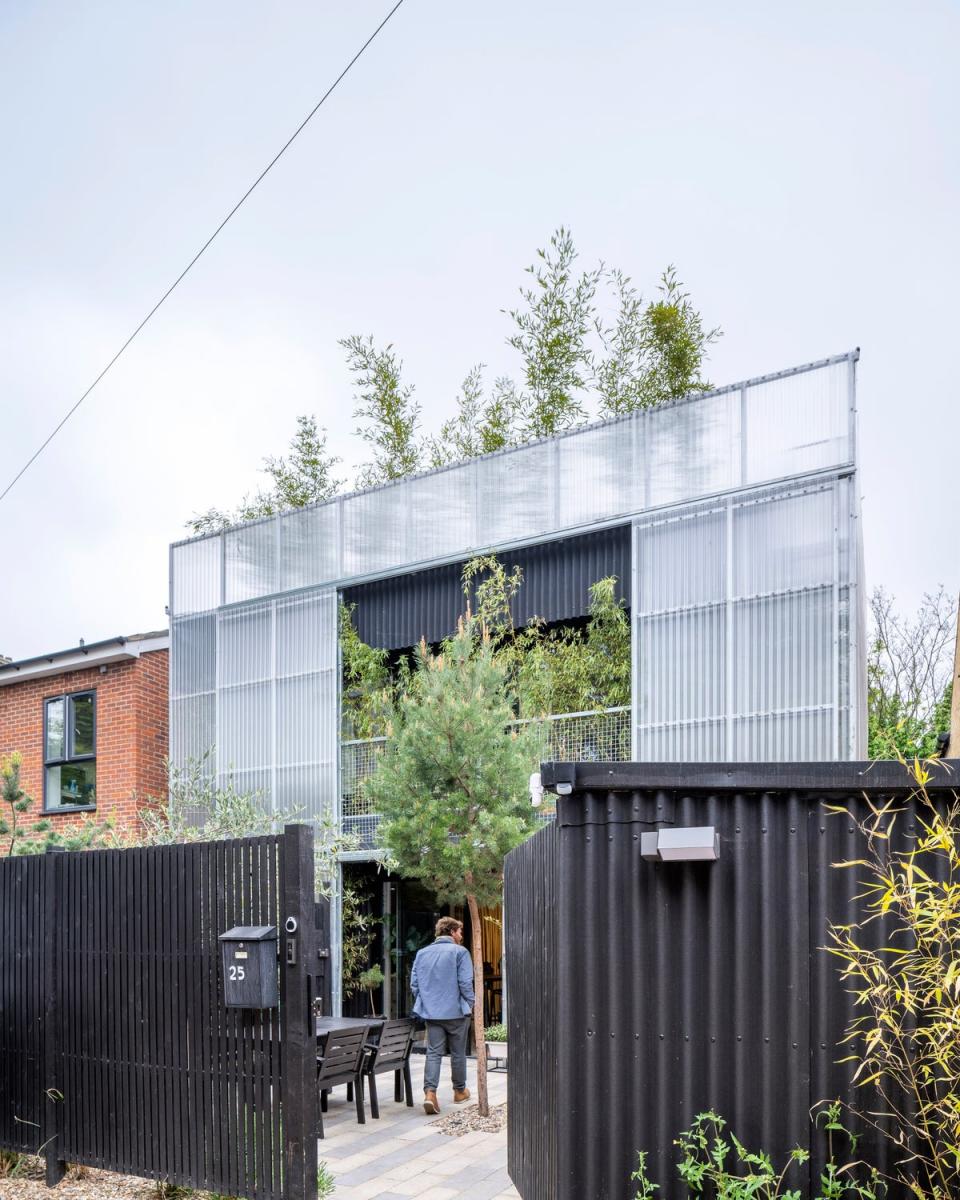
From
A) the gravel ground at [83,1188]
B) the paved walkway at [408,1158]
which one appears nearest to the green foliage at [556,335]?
the paved walkway at [408,1158]

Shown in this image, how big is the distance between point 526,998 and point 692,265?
38.9 ft

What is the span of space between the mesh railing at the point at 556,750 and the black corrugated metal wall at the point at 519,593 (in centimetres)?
116

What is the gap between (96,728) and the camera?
1602 cm

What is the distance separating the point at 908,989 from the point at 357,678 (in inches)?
407

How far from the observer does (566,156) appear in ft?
35.3

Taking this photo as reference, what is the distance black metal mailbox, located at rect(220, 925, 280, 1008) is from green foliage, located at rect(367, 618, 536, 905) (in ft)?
10.4

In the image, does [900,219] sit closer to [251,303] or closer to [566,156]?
[566,156]

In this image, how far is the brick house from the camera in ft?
51.0

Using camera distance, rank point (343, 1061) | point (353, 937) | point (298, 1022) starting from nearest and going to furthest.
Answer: point (298, 1022), point (343, 1061), point (353, 937)

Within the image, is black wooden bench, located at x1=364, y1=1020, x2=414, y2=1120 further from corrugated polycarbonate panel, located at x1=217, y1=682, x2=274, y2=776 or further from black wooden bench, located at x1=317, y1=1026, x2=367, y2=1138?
corrugated polycarbonate panel, located at x1=217, y1=682, x2=274, y2=776

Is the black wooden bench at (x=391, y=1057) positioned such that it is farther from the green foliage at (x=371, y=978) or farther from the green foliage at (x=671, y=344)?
the green foliage at (x=671, y=344)

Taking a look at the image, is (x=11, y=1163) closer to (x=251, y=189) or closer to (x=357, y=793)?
(x=251, y=189)

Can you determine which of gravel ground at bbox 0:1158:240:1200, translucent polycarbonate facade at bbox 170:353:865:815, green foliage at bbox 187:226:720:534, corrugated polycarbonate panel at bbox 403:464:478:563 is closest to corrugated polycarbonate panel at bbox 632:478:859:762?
translucent polycarbonate facade at bbox 170:353:865:815

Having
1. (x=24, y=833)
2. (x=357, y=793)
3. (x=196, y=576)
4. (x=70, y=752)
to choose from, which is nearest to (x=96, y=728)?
(x=70, y=752)
